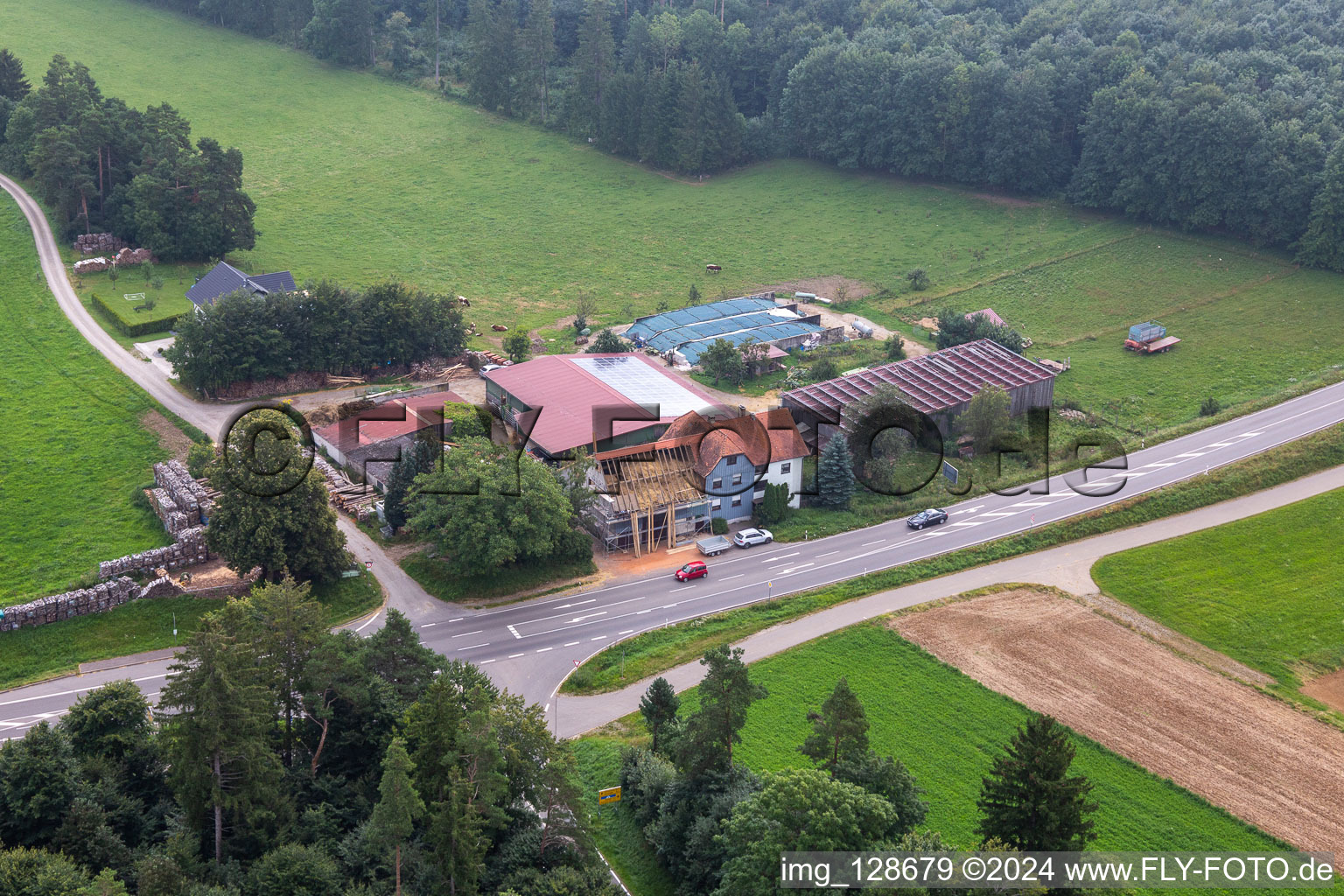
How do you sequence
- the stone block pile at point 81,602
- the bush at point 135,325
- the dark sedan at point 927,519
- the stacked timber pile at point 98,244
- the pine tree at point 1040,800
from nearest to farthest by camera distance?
the pine tree at point 1040,800 → the stone block pile at point 81,602 → the dark sedan at point 927,519 → the bush at point 135,325 → the stacked timber pile at point 98,244

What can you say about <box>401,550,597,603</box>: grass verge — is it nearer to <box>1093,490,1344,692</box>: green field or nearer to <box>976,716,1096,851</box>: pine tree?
<box>1093,490,1344,692</box>: green field

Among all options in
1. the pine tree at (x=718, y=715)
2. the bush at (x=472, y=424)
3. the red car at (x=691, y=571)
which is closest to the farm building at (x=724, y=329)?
the bush at (x=472, y=424)

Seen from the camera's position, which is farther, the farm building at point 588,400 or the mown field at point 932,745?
the farm building at point 588,400

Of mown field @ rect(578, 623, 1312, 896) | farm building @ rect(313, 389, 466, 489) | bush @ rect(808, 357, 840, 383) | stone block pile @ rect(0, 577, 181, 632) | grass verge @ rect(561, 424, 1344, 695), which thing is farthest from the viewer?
bush @ rect(808, 357, 840, 383)

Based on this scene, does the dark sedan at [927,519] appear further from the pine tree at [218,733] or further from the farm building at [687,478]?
the pine tree at [218,733]

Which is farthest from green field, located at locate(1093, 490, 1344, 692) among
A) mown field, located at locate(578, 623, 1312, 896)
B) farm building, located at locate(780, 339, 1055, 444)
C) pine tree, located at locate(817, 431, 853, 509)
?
farm building, located at locate(780, 339, 1055, 444)

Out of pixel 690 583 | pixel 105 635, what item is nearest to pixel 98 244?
pixel 105 635
